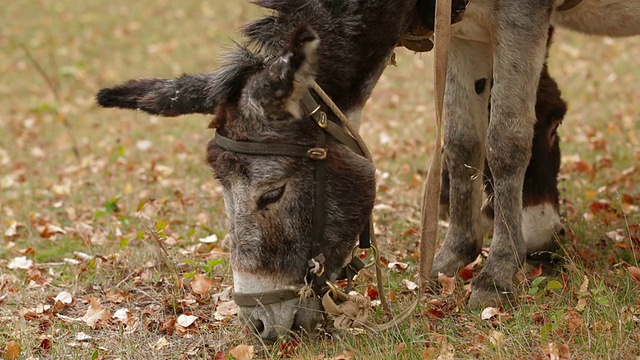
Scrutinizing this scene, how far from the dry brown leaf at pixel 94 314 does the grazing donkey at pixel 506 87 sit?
1999 mm

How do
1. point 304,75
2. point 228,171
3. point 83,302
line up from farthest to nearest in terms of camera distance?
point 83,302 → point 228,171 → point 304,75

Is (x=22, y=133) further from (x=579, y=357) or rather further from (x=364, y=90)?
(x=579, y=357)

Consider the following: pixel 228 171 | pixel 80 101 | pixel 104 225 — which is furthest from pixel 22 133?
pixel 228 171

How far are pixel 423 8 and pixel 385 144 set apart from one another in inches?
180

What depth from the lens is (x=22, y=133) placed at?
35.6 feet

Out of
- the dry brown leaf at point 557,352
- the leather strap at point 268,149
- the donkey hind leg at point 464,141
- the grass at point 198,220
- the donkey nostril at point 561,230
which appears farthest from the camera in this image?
the donkey nostril at point 561,230

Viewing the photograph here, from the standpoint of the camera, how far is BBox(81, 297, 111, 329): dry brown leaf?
458cm

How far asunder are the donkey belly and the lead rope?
116cm

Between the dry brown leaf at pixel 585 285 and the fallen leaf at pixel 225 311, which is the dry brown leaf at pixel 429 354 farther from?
the fallen leaf at pixel 225 311

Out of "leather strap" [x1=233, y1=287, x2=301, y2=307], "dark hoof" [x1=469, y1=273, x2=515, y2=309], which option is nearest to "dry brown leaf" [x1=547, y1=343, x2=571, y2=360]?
"dark hoof" [x1=469, y1=273, x2=515, y2=309]

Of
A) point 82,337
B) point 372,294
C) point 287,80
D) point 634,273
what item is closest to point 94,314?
point 82,337

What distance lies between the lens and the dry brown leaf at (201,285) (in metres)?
4.85

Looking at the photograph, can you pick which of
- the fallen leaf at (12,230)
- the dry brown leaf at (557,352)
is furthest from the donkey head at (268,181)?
the fallen leaf at (12,230)

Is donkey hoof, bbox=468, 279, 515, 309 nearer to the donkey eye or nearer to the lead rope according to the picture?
the lead rope
